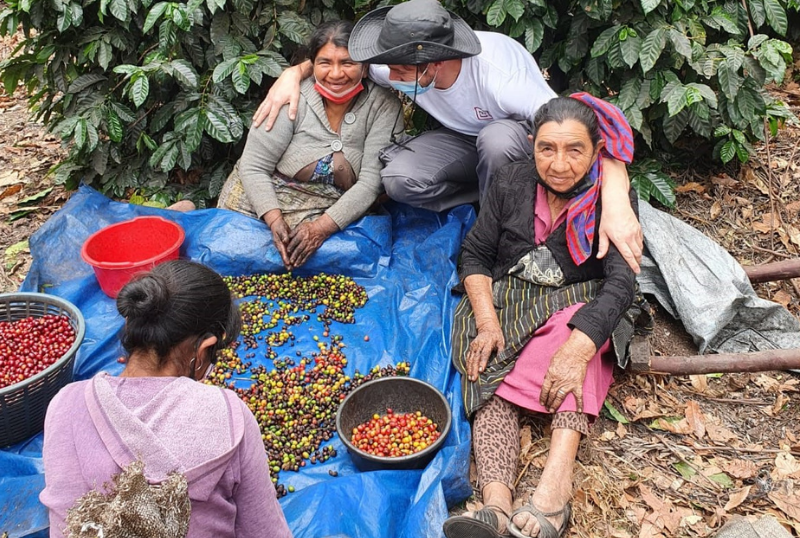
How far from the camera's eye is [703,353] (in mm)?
3369

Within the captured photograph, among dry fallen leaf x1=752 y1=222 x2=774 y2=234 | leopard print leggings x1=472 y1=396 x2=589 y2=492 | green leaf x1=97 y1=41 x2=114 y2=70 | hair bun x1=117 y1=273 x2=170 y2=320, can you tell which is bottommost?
dry fallen leaf x1=752 y1=222 x2=774 y2=234

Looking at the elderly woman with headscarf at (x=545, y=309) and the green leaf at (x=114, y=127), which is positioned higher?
the green leaf at (x=114, y=127)

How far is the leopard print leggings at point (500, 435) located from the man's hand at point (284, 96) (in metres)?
1.94

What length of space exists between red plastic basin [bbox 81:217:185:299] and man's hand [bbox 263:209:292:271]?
49 centimetres

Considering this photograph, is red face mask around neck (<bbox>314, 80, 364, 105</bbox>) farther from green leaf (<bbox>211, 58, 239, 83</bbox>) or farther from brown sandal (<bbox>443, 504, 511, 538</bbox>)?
A: brown sandal (<bbox>443, 504, 511, 538</bbox>)

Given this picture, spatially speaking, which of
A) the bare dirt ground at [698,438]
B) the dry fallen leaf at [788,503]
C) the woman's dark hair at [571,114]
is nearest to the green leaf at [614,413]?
the bare dirt ground at [698,438]

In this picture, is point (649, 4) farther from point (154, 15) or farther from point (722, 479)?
point (154, 15)

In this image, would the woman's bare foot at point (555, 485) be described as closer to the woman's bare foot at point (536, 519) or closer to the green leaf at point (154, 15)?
the woman's bare foot at point (536, 519)

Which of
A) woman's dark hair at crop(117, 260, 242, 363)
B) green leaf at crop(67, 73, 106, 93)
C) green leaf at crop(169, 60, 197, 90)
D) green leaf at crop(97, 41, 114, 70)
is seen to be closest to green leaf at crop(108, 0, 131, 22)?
green leaf at crop(97, 41, 114, 70)

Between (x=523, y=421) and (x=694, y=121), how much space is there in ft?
6.89

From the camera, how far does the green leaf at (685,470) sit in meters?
2.88

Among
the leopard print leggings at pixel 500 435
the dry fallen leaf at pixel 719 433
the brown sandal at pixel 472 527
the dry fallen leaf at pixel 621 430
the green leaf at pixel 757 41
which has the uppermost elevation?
the green leaf at pixel 757 41

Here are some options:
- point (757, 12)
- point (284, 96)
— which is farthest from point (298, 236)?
point (757, 12)

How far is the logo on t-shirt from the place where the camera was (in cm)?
370
